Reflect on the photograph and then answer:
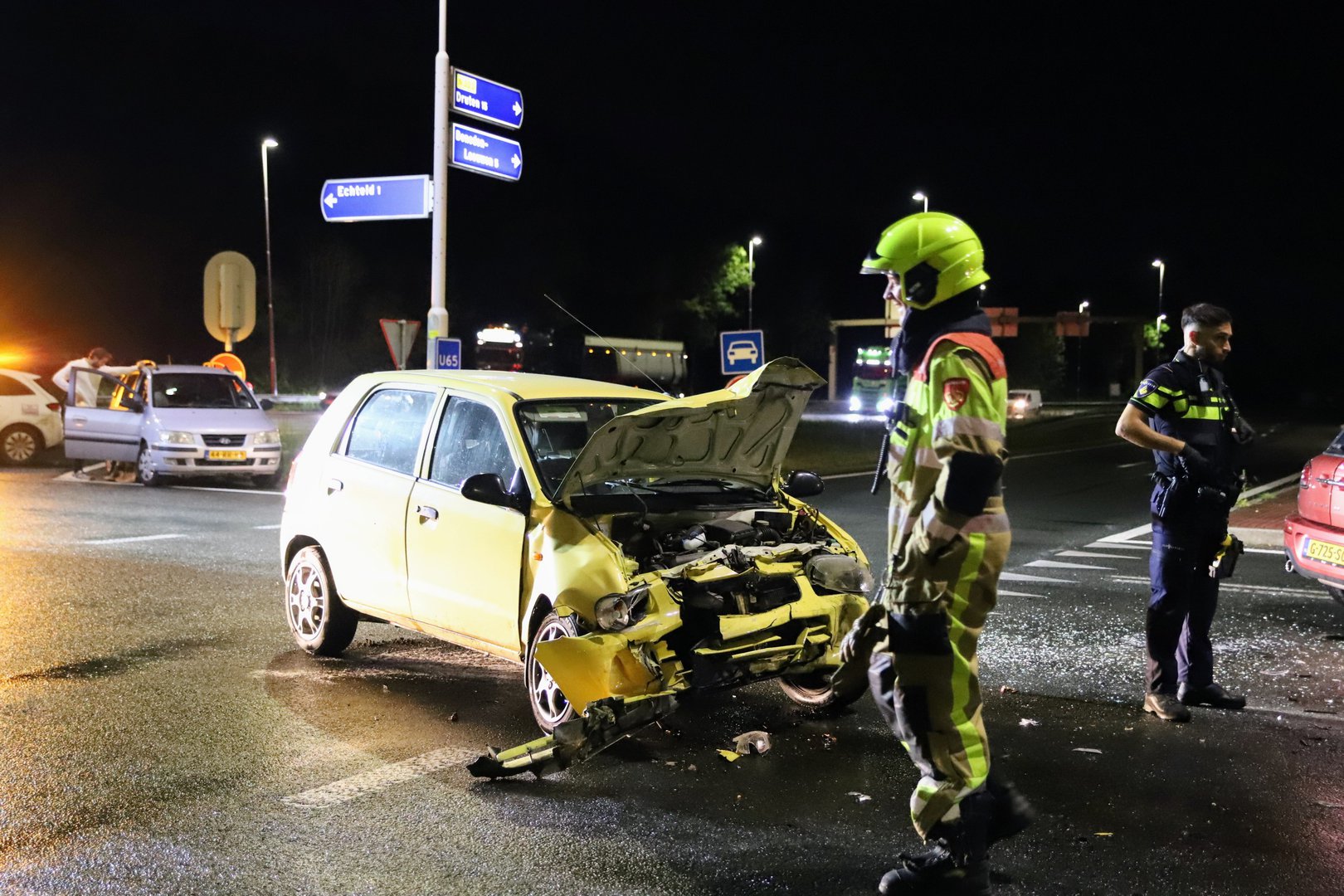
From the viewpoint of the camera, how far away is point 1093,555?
1164 cm

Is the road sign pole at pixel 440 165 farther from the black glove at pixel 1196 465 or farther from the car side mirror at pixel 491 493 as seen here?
the black glove at pixel 1196 465

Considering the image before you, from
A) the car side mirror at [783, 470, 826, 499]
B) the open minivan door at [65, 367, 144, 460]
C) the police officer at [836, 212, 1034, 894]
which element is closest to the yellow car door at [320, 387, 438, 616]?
the car side mirror at [783, 470, 826, 499]

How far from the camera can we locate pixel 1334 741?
219 inches

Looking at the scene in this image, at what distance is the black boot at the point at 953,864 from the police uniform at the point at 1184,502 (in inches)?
103

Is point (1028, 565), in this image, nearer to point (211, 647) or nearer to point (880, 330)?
point (211, 647)

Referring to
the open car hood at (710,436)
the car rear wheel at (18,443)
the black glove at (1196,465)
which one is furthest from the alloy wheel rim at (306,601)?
the car rear wheel at (18,443)

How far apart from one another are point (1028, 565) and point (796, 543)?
5.67 metres

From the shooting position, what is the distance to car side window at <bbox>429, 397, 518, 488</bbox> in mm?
6098

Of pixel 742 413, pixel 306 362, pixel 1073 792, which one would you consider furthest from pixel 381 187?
pixel 306 362

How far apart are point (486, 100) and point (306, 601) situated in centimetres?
1174

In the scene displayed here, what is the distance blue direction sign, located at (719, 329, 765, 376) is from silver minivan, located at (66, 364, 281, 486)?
6.80m

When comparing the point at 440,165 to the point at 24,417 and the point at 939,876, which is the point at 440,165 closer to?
the point at 24,417

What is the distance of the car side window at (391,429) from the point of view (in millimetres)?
6582

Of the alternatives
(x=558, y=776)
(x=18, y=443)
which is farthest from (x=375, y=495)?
(x=18, y=443)
